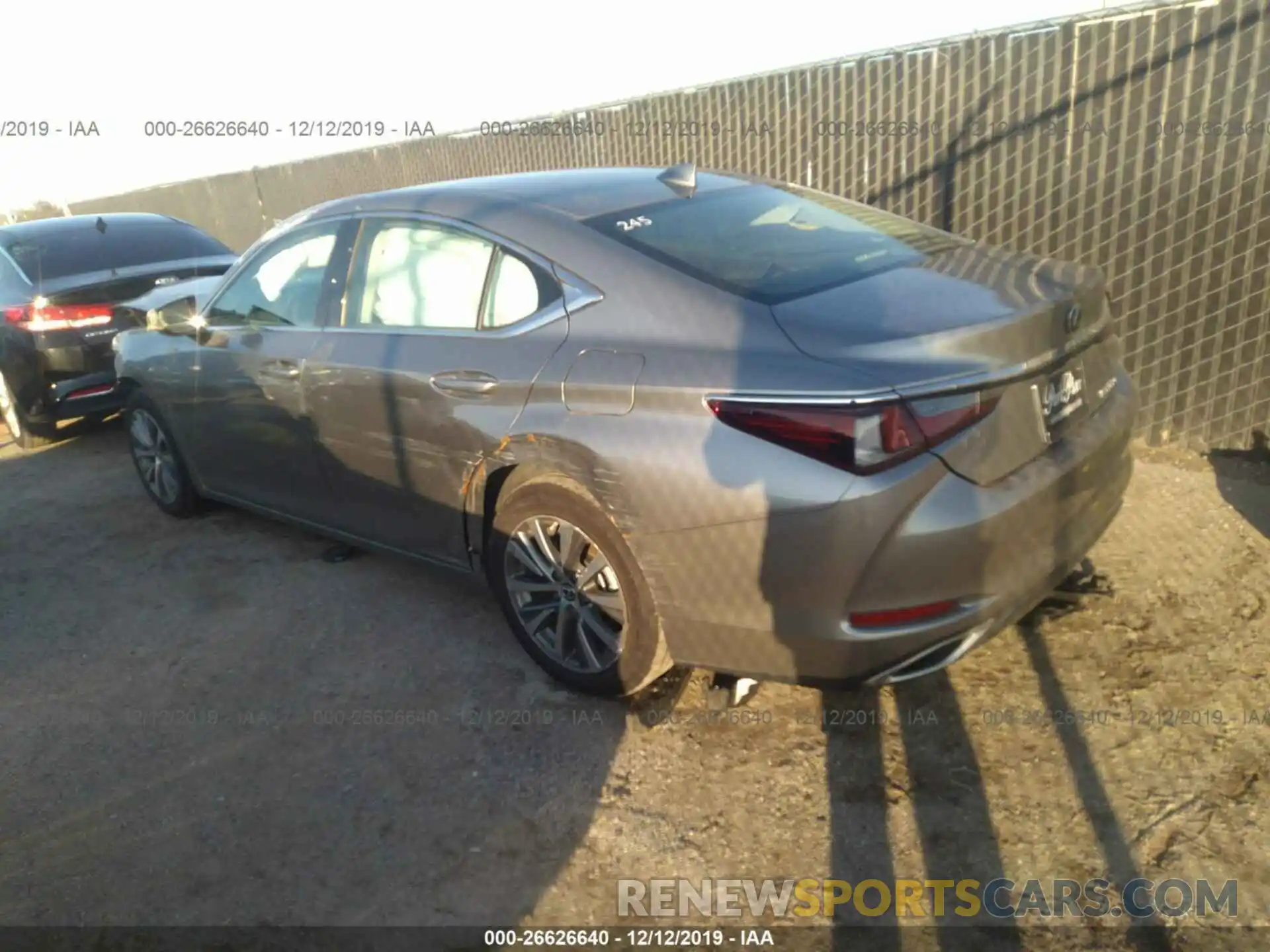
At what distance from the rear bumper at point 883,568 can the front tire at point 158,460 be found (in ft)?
11.6

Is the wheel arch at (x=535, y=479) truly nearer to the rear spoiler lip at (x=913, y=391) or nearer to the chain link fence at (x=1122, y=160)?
the rear spoiler lip at (x=913, y=391)

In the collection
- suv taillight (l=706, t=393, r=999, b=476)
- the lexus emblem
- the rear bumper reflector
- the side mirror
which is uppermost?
the lexus emblem

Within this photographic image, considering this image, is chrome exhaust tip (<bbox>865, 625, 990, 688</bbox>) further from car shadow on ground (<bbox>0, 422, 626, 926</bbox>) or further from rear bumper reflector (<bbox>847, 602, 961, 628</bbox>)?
car shadow on ground (<bbox>0, 422, 626, 926</bbox>)

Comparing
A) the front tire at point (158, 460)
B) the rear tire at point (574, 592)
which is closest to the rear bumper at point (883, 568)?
the rear tire at point (574, 592)

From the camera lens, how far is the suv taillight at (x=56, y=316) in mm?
6531

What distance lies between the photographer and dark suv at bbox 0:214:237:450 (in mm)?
6566

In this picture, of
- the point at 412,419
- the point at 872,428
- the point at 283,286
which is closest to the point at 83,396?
the point at 283,286

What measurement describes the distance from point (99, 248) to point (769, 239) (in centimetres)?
598

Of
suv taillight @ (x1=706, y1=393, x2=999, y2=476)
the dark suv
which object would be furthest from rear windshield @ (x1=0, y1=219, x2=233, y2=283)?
suv taillight @ (x1=706, y1=393, x2=999, y2=476)

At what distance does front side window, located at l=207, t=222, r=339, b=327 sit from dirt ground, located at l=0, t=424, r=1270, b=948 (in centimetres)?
132

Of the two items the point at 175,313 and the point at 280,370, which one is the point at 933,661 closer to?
the point at 280,370

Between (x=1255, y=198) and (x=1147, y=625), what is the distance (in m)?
2.43

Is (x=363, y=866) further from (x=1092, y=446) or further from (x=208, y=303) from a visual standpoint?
(x=208, y=303)

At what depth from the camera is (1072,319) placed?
9.41 feet
